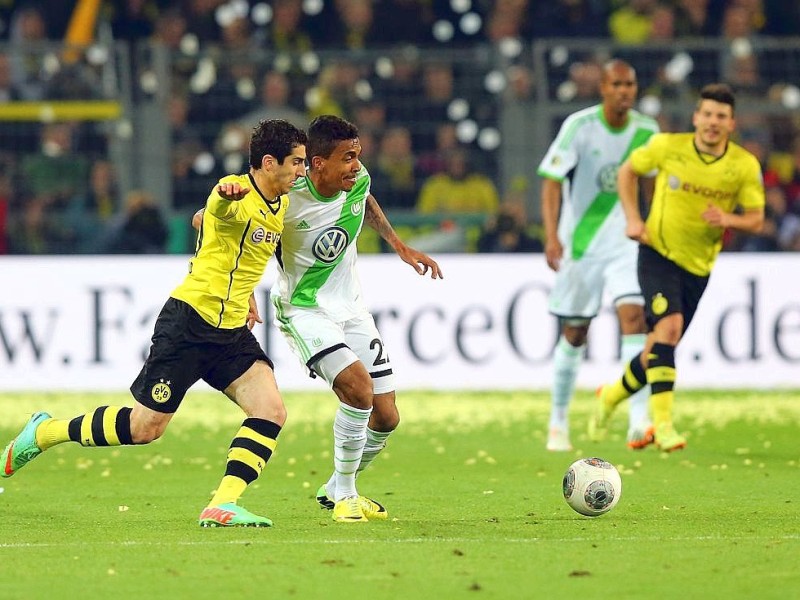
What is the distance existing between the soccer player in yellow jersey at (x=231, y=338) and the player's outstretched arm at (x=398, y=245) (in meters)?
0.77

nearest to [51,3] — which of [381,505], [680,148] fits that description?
[680,148]

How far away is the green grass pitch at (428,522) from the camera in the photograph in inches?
223

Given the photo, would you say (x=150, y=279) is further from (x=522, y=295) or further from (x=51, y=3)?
(x=51, y=3)

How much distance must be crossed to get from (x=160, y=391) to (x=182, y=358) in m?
0.17

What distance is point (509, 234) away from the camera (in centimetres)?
1531

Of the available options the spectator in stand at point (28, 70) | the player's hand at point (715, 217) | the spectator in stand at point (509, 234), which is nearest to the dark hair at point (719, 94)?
the player's hand at point (715, 217)

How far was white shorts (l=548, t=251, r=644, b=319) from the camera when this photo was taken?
1062cm

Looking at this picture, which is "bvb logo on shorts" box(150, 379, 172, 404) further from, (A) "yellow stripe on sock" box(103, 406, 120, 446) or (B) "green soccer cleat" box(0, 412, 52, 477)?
(B) "green soccer cleat" box(0, 412, 52, 477)

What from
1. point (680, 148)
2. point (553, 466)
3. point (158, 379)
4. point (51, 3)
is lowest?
point (553, 466)

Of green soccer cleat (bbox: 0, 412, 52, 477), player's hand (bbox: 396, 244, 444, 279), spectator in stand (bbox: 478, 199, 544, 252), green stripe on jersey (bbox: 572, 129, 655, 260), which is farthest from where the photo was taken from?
spectator in stand (bbox: 478, 199, 544, 252)

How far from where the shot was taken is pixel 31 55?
1653 centimetres

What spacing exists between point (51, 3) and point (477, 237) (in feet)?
18.5

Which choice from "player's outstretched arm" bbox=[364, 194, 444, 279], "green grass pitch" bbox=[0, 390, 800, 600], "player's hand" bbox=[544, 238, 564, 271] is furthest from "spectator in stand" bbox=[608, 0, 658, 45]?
"player's outstretched arm" bbox=[364, 194, 444, 279]

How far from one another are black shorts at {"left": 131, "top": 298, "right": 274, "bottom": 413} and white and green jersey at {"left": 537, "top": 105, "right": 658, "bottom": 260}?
3880 millimetres
